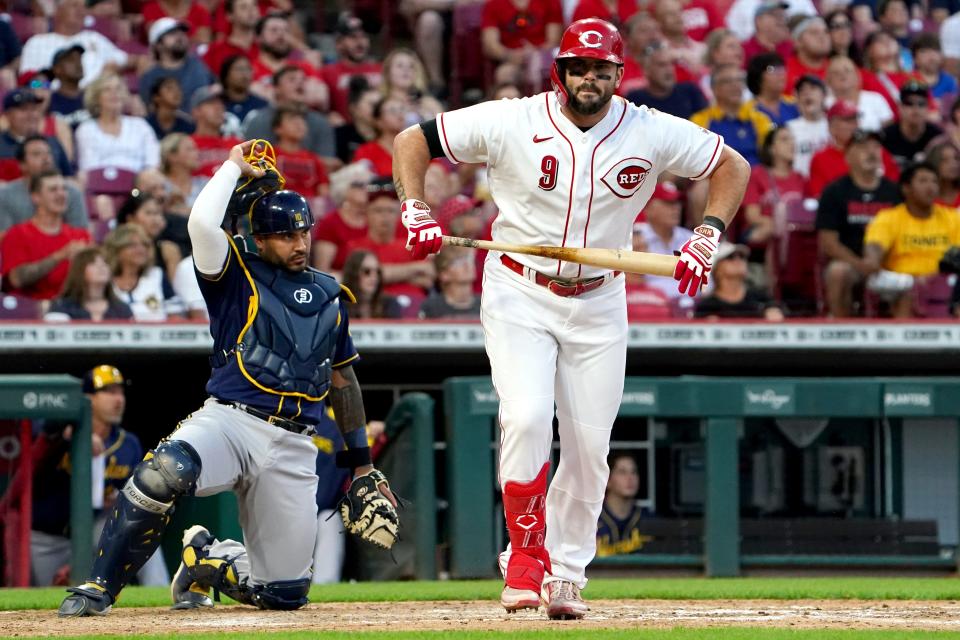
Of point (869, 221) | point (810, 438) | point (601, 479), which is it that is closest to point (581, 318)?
point (601, 479)

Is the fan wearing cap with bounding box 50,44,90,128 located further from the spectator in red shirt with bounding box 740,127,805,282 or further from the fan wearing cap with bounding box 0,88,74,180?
the spectator in red shirt with bounding box 740,127,805,282

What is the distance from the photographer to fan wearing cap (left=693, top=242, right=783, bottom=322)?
8734mm

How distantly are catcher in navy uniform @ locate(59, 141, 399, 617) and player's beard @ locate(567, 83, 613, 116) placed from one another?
96 cm

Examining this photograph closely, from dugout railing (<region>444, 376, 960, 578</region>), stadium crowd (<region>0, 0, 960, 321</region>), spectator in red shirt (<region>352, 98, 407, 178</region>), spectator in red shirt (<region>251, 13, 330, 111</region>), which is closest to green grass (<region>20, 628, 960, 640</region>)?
dugout railing (<region>444, 376, 960, 578</region>)

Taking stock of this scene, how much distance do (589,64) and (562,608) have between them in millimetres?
1606

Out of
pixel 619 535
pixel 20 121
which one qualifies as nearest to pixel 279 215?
pixel 619 535

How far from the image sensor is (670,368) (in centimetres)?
899

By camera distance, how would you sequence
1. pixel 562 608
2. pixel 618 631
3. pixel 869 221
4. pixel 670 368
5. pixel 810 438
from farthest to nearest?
pixel 869 221 < pixel 670 368 < pixel 810 438 < pixel 562 608 < pixel 618 631

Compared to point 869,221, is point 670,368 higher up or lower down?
lower down

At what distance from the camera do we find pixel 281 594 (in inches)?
211

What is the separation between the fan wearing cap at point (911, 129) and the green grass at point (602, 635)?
7291 mm

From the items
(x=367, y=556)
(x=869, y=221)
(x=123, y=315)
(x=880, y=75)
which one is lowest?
(x=367, y=556)

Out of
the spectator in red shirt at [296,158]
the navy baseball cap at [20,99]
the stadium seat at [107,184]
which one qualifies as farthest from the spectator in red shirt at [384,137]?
the navy baseball cap at [20,99]

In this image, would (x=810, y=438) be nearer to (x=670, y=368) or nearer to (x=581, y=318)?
(x=670, y=368)
